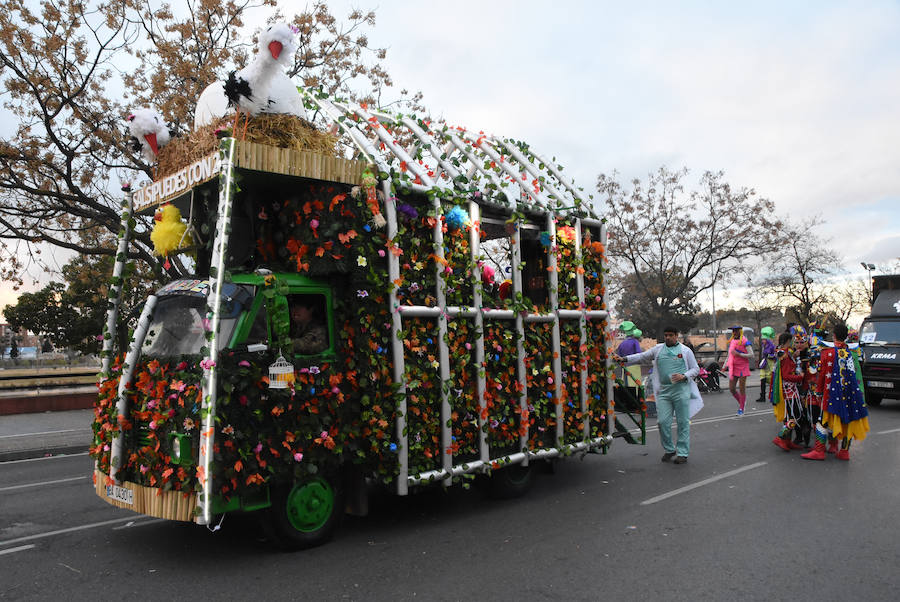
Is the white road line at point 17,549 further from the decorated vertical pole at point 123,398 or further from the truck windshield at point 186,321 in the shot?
the truck windshield at point 186,321

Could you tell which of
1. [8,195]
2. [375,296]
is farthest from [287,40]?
[8,195]

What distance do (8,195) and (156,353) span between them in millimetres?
12956

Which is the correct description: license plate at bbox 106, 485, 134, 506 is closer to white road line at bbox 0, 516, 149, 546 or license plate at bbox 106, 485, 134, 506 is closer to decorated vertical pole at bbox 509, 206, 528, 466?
white road line at bbox 0, 516, 149, 546

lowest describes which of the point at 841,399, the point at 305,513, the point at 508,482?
the point at 508,482

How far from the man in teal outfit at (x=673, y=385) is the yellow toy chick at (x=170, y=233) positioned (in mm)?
5873

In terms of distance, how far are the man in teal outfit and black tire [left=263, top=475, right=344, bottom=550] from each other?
4.88 m

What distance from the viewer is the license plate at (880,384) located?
15.2 meters

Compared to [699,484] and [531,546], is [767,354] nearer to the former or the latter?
[699,484]

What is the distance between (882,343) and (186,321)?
54.5ft

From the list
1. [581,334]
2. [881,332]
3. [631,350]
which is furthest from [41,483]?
[881,332]

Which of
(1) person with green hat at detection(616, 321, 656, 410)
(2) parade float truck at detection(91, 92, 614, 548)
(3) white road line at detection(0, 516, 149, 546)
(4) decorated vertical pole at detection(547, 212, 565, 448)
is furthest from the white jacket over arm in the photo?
(3) white road line at detection(0, 516, 149, 546)

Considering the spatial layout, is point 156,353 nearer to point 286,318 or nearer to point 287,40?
point 286,318

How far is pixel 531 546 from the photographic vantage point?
17.9ft

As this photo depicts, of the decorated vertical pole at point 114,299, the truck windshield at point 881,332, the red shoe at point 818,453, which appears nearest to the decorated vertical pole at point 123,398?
the decorated vertical pole at point 114,299
